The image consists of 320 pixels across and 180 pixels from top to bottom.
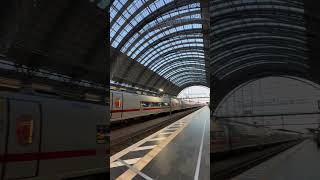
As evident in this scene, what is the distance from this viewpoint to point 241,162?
58.5 inches

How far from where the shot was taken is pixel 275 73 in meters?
1.50

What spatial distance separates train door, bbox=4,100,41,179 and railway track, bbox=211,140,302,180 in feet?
3.74

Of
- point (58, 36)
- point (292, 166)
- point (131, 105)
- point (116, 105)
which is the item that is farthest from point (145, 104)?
point (292, 166)

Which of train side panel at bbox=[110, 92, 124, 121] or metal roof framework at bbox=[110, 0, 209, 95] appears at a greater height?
metal roof framework at bbox=[110, 0, 209, 95]

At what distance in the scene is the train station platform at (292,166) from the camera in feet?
4.14

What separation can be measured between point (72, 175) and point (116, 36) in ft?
95.6

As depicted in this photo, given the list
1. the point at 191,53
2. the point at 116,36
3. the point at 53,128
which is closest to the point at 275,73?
the point at 53,128

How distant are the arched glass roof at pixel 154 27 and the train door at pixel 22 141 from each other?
20.3 metres

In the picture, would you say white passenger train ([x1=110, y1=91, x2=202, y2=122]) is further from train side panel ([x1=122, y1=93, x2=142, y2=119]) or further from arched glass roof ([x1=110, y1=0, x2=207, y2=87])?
arched glass roof ([x1=110, y1=0, x2=207, y2=87])

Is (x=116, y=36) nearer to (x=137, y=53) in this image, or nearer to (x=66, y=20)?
(x=137, y=53)

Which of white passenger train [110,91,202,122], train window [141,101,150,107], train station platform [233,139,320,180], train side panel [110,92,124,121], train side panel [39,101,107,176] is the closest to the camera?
train station platform [233,139,320,180]

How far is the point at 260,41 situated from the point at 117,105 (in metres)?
13.2

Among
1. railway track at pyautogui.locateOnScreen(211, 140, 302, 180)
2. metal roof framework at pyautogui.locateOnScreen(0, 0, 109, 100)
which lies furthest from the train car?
railway track at pyautogui.locateOnScreen(211, 140, 302, 180)

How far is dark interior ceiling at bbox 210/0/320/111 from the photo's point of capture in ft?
4.46
